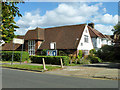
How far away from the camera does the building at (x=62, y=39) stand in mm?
28875

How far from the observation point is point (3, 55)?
1053 inches

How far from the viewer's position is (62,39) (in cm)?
3103

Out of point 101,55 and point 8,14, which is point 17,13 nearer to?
point 8,14

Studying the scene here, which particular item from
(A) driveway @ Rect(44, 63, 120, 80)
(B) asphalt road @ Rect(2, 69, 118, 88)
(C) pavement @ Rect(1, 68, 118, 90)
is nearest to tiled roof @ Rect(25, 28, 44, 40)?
(A) driveway @ Rect(44, 63, 120, 80)

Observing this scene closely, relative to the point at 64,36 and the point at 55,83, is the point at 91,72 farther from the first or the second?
the point at 64,36

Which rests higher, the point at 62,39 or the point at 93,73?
the point at 62,39

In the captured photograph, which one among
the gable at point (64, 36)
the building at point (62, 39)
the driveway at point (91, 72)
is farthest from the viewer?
the gable at point (64, 36)

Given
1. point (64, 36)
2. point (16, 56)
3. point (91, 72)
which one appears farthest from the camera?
point (64, 36)

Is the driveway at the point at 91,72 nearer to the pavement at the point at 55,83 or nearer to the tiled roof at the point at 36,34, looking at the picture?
the pavement at the point at 55,83

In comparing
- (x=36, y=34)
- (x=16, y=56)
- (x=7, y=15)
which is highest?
(x=36, y=34)

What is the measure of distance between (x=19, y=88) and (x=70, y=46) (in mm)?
21827

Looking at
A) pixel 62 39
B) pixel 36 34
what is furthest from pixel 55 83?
pixel 36 34

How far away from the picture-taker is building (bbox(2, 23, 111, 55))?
28.9 m

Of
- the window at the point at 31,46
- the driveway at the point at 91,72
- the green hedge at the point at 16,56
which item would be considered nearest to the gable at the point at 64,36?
the window at the point at 31,46
